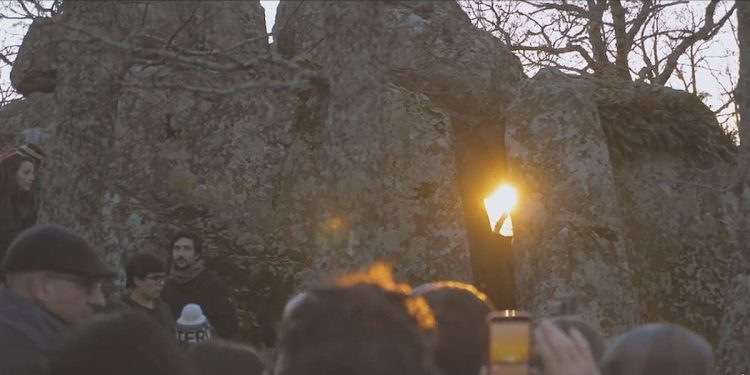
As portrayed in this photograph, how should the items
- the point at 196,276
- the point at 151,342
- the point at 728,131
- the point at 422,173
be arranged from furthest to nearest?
the point at 728,131 < the point at 422,173 < the point at 196,276 < the point at 151,342

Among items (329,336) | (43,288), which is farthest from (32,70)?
(329,336)

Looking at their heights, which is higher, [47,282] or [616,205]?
[616,205]

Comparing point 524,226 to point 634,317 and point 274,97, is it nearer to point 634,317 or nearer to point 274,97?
Result: point 634,317

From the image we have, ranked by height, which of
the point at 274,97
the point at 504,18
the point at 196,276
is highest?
the point at 504,18

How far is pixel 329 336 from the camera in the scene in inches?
95.8

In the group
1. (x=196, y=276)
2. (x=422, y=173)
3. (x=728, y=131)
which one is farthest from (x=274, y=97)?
(x=728, y=131)

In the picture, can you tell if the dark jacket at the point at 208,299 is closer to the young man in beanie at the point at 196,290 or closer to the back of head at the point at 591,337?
the young man in beanie at the point at 196,290

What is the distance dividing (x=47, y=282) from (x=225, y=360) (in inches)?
33.4

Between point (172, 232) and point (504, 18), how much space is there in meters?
6.04

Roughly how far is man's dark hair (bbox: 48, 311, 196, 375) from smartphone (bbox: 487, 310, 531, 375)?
0.79 m

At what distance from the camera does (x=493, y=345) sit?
8.48 ft

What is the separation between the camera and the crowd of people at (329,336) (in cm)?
244

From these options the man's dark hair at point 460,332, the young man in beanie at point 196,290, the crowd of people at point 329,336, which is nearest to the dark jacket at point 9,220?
the young man in beanie at point 196,290

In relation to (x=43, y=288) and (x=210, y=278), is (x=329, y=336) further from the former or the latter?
(x=210, y=278)
